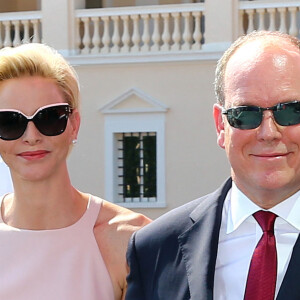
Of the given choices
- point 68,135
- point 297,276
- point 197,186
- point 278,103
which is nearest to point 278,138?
point 278,103

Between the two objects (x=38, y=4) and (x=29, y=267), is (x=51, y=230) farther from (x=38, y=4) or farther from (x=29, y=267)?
(x=38, y=4)

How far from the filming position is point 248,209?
2.51 m

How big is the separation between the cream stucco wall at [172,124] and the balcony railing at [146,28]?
331mm

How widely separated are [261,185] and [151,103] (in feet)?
42.1

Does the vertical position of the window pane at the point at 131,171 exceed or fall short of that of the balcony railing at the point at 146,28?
it falls short

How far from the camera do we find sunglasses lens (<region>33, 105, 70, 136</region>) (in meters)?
2.97

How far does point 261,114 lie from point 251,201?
263mm

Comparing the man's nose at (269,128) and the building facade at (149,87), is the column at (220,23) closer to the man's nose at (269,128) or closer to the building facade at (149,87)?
the building facade at (149,87)

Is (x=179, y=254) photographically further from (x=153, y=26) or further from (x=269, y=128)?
(x=153, y=26)

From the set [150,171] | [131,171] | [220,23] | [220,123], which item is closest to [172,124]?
[150,171]

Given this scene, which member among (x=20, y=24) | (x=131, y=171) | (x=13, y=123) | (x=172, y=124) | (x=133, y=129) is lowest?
(x=131, y=171)

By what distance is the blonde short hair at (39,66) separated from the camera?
3.00 metres

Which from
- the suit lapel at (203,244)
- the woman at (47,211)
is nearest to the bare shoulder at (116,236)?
the woman at (47,211)

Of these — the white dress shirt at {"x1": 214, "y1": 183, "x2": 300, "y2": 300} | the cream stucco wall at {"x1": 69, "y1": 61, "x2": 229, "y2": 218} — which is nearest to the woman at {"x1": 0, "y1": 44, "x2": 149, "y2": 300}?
the white dress shirt at {"x1": 214, "y1": 183, "x2": 300, "y2": 300}
